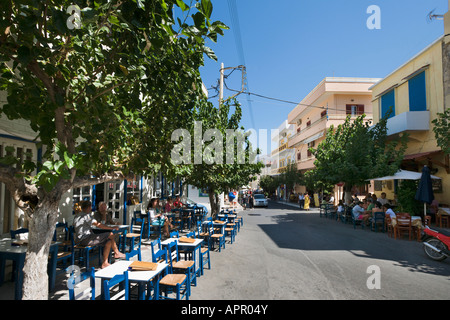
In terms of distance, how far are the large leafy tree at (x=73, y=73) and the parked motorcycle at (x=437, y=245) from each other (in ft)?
24.8

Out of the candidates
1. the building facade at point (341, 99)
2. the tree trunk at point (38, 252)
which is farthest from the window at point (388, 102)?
the tree trunk at point (38, 252)

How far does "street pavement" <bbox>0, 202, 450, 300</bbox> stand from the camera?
5039 millimetres

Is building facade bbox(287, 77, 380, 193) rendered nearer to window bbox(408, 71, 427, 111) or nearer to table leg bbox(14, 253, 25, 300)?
window bbox(408, 71, 427, 111)

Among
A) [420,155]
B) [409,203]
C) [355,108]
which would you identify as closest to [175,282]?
[409,203]

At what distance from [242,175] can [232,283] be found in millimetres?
7452

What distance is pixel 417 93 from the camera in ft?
49.9

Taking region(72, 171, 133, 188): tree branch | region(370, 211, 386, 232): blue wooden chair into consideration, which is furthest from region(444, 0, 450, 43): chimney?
region(72, 171, 133, 188): tree branch

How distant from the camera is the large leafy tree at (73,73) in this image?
2.75 metres

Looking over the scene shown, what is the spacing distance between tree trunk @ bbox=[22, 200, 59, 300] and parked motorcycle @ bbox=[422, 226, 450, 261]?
8.86m

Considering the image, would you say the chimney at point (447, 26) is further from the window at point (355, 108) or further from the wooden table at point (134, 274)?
the wooden table at point (134, 274)

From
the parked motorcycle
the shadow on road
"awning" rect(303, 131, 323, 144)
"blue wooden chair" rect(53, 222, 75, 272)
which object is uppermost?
"awning" rect(303, 131, 323, 144)

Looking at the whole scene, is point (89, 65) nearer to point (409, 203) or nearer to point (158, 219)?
point (158, 219)
